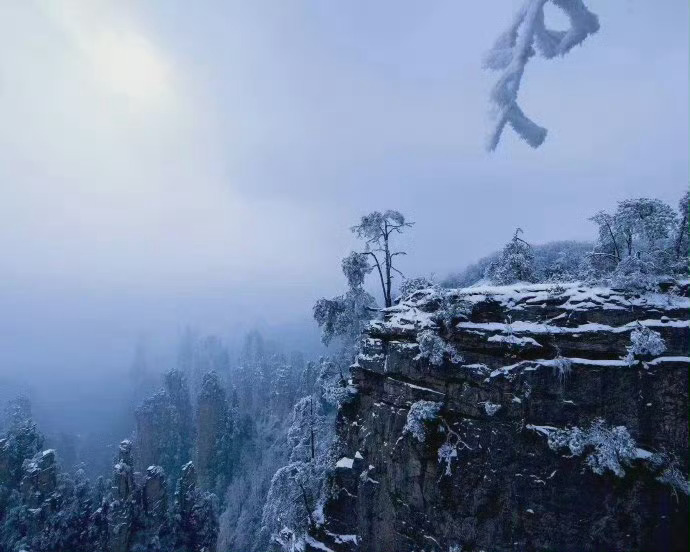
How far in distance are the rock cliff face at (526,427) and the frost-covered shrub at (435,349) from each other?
0.05 metres

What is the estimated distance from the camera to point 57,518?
32.8m

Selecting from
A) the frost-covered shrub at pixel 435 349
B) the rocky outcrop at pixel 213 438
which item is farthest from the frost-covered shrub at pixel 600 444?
the rocky outcrop at pixel 213 438

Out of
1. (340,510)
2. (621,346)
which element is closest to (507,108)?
(621,346)

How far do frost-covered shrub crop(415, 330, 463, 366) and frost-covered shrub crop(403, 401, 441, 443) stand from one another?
152 cm

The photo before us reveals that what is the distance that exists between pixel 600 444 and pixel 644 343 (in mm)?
3187

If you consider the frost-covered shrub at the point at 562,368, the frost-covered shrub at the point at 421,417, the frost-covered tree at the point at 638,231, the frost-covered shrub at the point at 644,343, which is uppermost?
the frost-covered tree at the point at 638,231

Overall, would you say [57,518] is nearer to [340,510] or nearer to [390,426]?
[340,510]

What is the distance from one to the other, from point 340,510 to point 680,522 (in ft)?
39.0

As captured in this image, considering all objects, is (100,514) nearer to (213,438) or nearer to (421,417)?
(213,438)

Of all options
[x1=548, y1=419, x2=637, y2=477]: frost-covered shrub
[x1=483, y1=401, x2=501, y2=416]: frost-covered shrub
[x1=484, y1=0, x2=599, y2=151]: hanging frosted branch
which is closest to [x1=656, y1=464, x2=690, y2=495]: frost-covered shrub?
[x1=548, y1=419, x2=637, y2=477]: frost-covered shrub

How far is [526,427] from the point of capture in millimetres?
12625

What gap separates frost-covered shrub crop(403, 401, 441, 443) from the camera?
46.2 ft

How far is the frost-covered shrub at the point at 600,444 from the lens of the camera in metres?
11.0

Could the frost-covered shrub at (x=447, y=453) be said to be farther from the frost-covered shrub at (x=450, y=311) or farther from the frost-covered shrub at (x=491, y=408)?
the frost-covered shrub at (x=450, y=311)
